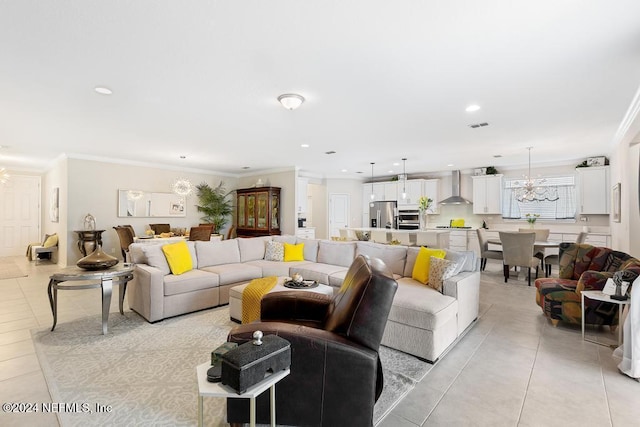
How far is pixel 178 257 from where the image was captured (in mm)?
4027

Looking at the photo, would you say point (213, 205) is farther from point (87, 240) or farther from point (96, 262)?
point (96, 262)

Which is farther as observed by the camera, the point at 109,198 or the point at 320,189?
the point at 320,189

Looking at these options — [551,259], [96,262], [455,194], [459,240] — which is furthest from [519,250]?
[96,262]

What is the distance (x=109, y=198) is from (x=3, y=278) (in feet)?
7.89

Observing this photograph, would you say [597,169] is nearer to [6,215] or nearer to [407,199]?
[407,199]

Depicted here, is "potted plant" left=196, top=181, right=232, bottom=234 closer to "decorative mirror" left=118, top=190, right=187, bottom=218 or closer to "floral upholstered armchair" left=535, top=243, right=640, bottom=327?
"decorative mirror" left=118, top=190, right=187, bottom=218

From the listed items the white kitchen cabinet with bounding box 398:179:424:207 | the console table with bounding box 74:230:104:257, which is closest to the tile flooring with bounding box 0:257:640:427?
the console table with bounding box 74:230:104:257

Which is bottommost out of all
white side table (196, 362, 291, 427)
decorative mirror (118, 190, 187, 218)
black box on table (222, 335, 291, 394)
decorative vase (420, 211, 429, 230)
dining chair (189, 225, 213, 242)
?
white side table (196, 362, 291, 427)

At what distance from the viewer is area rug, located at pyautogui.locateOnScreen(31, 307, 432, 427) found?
1.93 metres

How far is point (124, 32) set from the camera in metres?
2.18

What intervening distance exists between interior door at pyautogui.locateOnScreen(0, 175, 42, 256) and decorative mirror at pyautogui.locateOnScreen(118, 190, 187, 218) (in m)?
4.01

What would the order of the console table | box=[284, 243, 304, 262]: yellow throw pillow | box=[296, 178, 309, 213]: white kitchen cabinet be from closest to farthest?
1. box=[284, 243, 304, 262]: yellow throw pillow
2. the console table
3. box=[296, 178, 309, 213]: white kitchen cabinet

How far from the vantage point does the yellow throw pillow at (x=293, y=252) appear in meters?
5.11

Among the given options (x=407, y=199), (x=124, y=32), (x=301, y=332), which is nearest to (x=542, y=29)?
(x=301, y=332)
